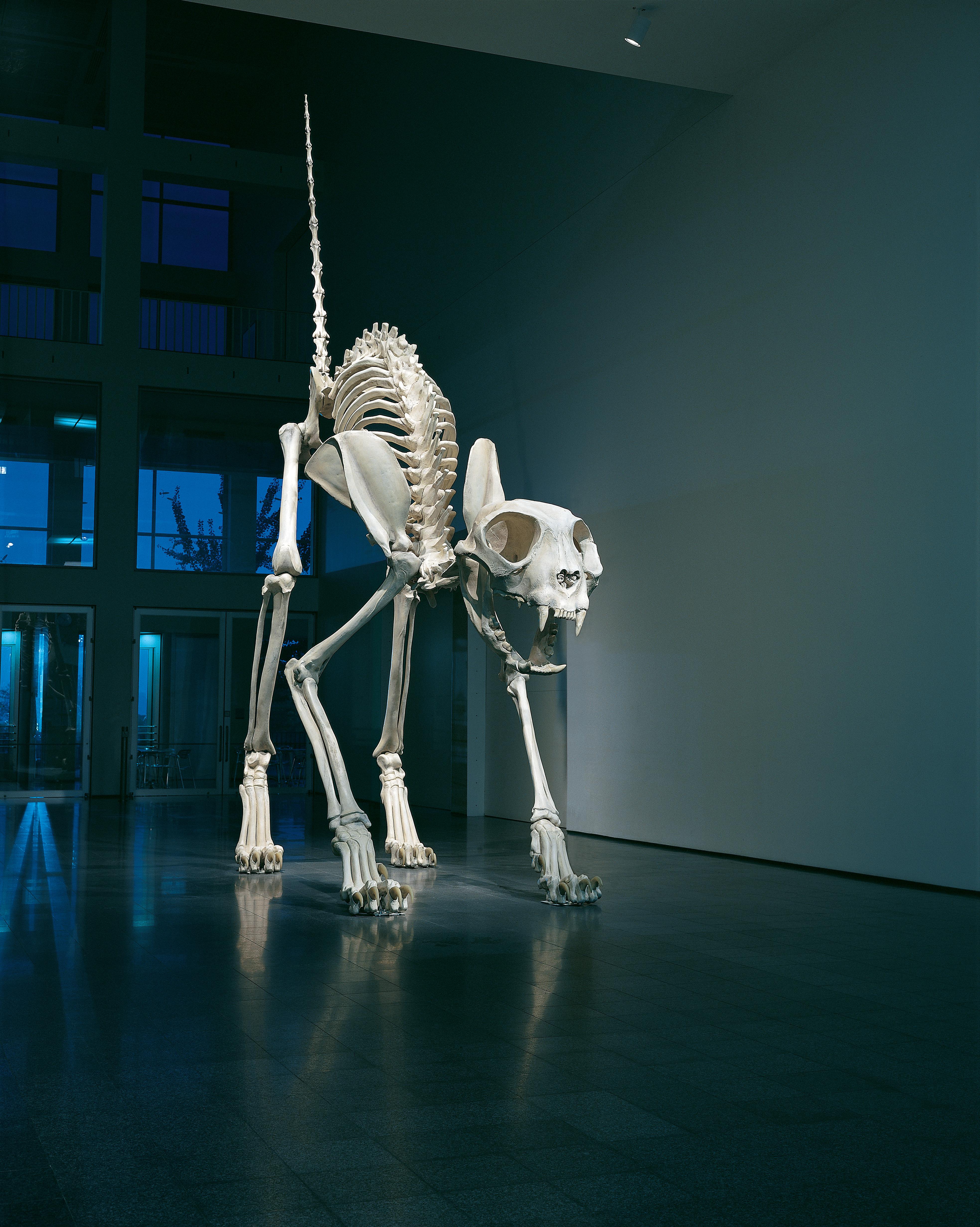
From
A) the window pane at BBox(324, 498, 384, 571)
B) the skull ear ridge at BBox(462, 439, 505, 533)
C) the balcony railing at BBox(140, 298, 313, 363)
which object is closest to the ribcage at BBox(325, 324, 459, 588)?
the skull ear ridge at BBox(462, 439, 505, 533)

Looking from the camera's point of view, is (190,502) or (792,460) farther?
(190,502)

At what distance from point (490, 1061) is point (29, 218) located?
54.7 feet

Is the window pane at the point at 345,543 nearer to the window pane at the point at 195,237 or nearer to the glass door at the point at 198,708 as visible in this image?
the glass door at the point at 198,708

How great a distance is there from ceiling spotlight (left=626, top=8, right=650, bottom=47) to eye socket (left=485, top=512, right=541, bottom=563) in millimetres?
3774

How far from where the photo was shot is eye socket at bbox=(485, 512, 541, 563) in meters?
6.68

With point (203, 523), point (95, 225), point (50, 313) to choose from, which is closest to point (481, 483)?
point (203, 523)

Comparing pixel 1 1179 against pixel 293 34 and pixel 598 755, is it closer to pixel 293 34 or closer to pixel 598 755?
pixel 598 755

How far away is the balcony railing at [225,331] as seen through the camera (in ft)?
54.9

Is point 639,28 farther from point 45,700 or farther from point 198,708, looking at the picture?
point 45,700

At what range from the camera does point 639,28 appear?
818 centimetres

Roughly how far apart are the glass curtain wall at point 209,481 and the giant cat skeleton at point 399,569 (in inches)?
303

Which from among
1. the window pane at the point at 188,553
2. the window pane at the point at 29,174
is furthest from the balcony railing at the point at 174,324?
the window pane at the point at 188,553

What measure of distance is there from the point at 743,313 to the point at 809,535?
75.0 inches

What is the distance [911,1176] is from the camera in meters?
2.76
